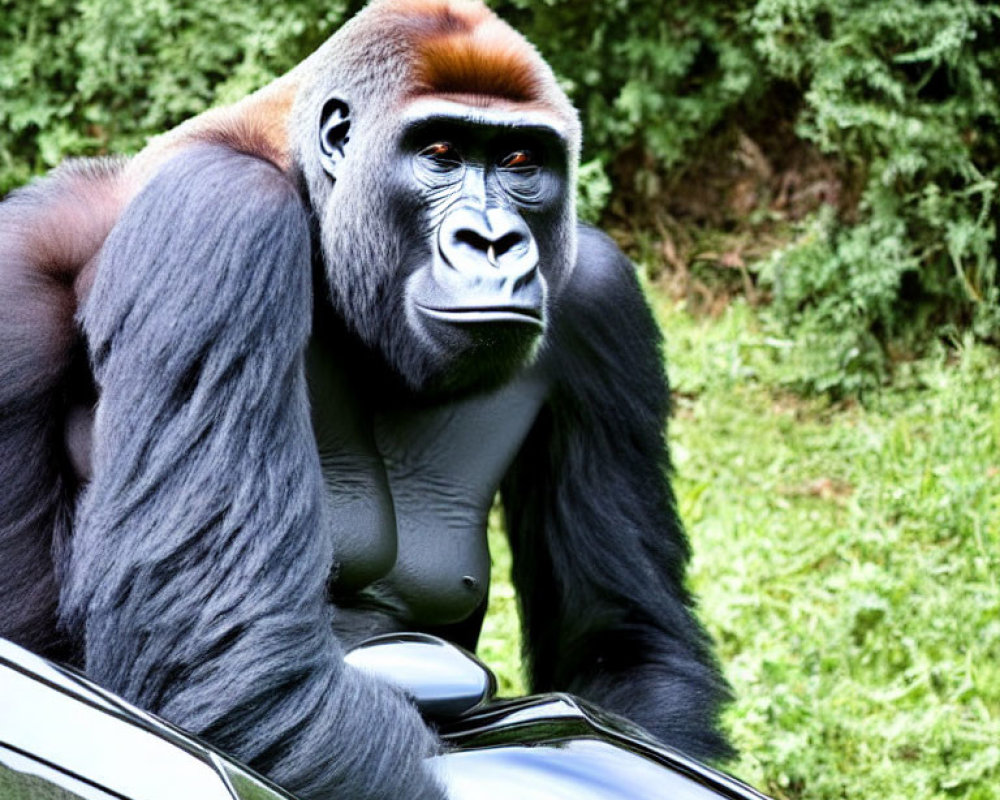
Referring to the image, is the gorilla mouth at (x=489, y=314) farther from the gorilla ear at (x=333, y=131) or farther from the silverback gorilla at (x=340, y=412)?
the gorilla ear at (x=333, y=131)

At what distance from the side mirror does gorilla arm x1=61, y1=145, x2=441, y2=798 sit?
1.36 ft

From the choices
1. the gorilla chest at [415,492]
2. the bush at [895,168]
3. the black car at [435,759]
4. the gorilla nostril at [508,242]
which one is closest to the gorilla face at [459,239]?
the gorilla nostril at [508,242]

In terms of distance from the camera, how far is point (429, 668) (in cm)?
232

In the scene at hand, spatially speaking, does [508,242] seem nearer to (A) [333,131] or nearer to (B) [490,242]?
(B) [490,242]

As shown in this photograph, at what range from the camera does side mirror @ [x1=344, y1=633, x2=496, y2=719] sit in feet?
7.52

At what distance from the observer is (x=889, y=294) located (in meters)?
6.45

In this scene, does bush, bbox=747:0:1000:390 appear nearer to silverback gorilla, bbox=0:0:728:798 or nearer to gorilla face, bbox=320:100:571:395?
silverback gorilla, bbox=0:0:728:798

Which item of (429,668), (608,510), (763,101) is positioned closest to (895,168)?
(763,101)

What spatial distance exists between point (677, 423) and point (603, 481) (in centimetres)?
269

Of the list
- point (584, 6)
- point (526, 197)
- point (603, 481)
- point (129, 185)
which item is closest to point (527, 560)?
point (603, 481)

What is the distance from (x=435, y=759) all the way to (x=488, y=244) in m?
0.96

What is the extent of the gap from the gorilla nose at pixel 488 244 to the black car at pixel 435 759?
85cm

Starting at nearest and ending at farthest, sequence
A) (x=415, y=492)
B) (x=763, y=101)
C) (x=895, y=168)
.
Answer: (x=415, y=492) → (x=895, y=168) → (x=763, y=101)

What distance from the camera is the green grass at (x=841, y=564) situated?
434 centimetres
